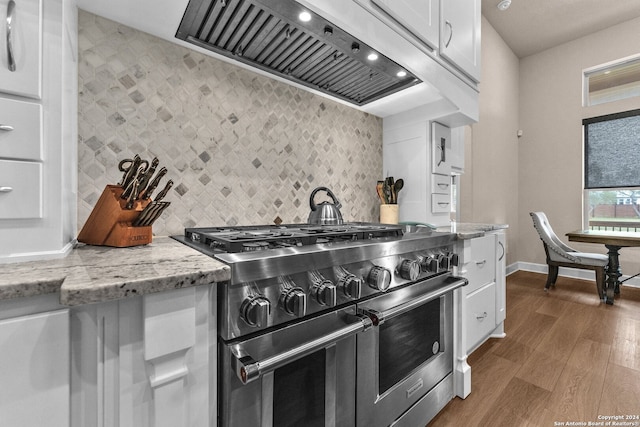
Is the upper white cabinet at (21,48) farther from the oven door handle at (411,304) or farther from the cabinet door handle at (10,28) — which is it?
the oven door handle at (411,304)

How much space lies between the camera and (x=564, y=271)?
4195mm

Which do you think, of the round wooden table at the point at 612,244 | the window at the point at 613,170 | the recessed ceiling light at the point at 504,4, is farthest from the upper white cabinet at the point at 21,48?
the window at the point at 613,170

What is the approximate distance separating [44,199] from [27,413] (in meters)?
0.43

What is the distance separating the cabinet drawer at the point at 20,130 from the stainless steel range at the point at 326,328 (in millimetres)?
436

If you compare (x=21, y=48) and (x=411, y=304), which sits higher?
(x=21, y=48)

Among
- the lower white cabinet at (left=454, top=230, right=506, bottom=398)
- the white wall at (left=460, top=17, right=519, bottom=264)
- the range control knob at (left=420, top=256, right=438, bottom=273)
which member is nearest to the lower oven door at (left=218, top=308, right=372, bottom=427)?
the range control knob at (left=420, top=256, right=438, bottom=273)

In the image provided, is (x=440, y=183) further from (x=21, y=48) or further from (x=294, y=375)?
(x=21, y=48)

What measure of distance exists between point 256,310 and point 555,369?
2089 mm

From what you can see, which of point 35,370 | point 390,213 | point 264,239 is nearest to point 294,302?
point 264,239

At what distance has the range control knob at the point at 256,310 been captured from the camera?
0.62 meters

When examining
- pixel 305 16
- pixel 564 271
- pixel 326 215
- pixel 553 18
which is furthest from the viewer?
pixel 564 271

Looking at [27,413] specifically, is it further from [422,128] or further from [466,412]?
[422,128]

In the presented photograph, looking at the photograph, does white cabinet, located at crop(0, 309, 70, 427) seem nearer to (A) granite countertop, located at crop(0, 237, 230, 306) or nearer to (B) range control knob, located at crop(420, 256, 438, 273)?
(A) granite countertop, located at crop(0, 237, 230, 306)

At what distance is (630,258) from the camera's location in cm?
372
